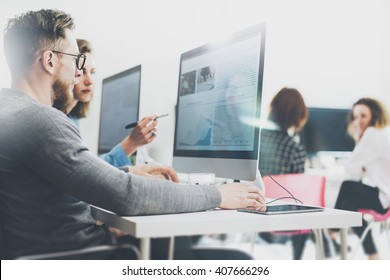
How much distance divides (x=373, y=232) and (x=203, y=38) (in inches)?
66.8

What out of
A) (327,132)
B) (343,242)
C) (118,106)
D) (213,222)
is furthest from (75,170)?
(327,132)

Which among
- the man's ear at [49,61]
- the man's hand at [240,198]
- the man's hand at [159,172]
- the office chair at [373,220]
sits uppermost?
the man's ear at [49,61]

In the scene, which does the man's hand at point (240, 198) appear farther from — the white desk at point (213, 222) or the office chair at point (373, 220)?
the office chair at point (373, 220)

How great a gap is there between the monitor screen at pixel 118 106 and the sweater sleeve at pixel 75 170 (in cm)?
85

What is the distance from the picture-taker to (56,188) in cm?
97

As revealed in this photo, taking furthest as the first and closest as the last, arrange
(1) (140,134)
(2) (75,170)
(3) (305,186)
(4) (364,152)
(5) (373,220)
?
1. (4) (364,152)
2. (5) (373,220)
3. (3) (305,186)
4. (1) (140,134)
5. (2) (75,170)

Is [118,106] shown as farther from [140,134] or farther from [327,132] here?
[327,132]

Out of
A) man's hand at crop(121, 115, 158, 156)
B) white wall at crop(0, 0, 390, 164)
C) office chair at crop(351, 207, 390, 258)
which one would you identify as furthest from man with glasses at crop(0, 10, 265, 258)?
office chair at crop(351, 207, 390, 258)

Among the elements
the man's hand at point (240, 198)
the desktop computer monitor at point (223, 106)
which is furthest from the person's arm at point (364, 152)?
the man's hand at point (240, 198)

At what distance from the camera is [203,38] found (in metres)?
1.88

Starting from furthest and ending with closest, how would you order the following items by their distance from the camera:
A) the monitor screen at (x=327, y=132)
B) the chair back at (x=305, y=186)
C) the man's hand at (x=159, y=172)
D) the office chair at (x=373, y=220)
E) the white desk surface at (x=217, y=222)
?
the monitor screen at (x=327, y=132), the office chair at (x=373, y=220), the chair back at (x=305, y=186), the man's hand at (x=159, y=172), the white desk surface at (x=217, y=222)

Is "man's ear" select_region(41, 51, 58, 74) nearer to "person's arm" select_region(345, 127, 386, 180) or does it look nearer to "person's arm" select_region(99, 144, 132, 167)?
"person's arm" select_region(99, 144, 132, 167)

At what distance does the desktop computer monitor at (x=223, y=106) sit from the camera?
1168 mm

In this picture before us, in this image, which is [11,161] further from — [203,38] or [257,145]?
[203,38]
